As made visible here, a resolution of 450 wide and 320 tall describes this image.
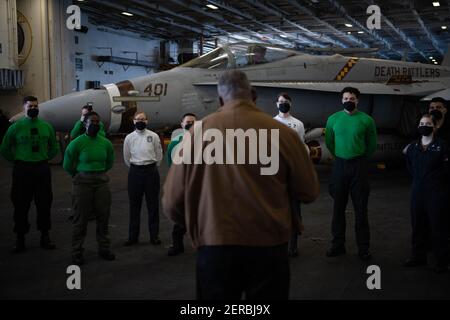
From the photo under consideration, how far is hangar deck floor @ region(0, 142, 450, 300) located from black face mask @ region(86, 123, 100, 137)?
1366 mm

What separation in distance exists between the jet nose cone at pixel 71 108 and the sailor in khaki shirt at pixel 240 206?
657 centimetres

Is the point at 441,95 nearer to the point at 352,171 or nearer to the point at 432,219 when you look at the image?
the point at 352,171

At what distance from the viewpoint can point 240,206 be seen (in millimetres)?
2322

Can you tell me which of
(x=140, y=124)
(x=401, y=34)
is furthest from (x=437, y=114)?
(x=401, y=34)

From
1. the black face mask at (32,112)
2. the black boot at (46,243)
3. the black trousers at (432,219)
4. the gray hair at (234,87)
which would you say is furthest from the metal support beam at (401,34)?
the gray hair at (234,87)

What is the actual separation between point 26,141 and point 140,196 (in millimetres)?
1511

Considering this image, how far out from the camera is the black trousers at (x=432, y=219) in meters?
4.75

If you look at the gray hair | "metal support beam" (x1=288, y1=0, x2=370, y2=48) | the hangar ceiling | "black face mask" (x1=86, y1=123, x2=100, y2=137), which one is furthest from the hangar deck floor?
"metal support beam" (x1=288, y1=0, x2=370, y2=48)

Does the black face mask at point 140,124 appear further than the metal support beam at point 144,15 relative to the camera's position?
No

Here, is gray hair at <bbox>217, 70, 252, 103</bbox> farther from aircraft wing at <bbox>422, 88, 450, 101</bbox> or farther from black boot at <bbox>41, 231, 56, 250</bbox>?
aircraft wing at <bbox>422, 88, 450, 101</bbox>

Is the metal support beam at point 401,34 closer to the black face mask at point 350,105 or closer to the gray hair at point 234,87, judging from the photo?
the black face mask at point 350,105
